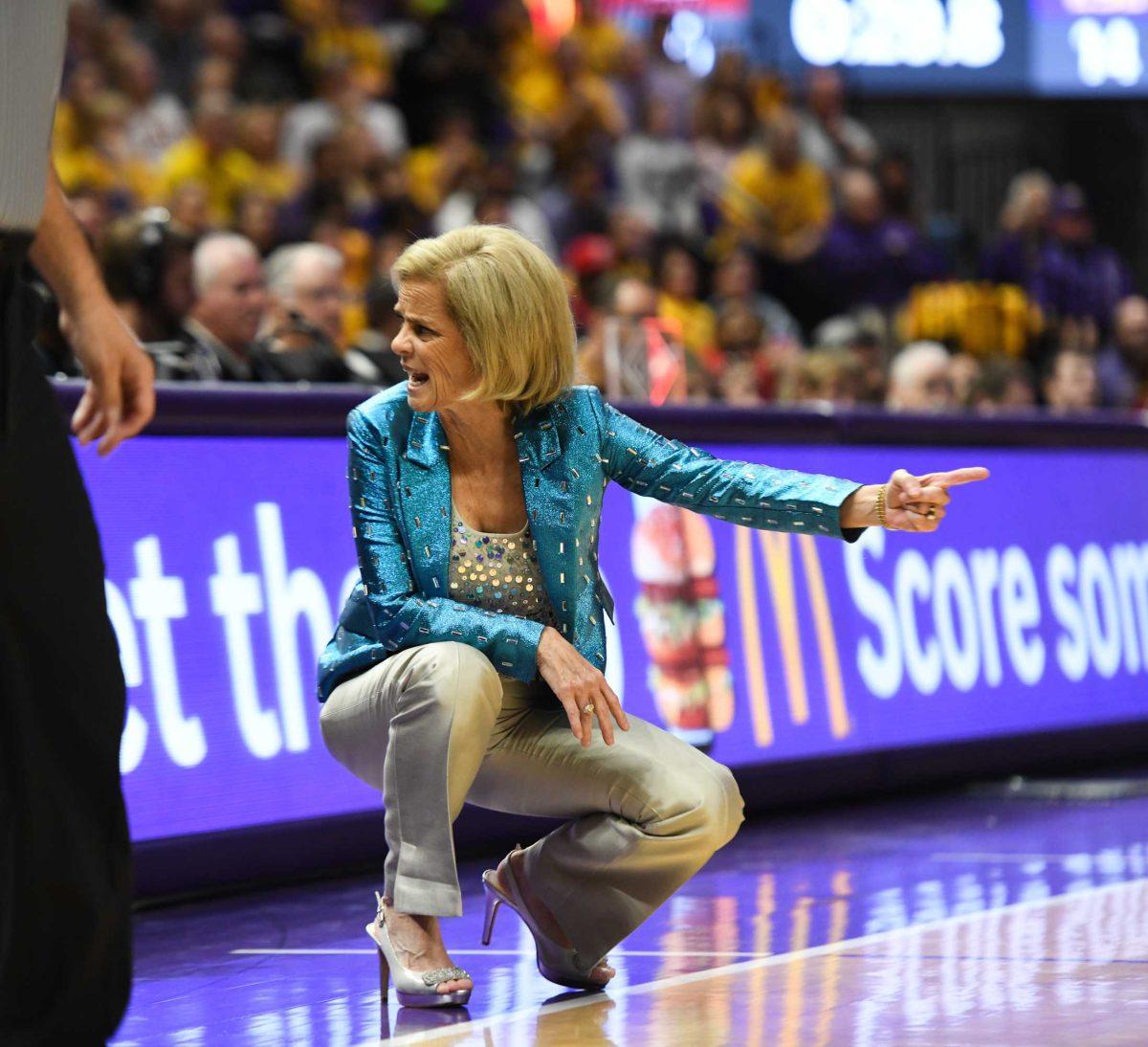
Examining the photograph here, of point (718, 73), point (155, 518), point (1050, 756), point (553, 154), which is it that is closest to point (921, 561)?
point (1050, 756)

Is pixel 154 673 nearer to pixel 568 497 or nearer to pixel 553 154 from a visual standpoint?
pixel 568 497

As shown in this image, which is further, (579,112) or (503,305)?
(579,112)

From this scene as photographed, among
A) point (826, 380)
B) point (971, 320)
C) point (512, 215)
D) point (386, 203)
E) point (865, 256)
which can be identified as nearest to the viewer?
point (826, 380)

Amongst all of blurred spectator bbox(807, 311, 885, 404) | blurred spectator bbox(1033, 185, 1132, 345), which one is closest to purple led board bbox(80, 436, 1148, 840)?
blurred spectator bbox(807, 311, 885, 404)

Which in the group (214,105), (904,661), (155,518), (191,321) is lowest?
(904,661)

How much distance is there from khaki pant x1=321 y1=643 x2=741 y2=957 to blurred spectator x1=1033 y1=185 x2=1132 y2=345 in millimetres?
10931

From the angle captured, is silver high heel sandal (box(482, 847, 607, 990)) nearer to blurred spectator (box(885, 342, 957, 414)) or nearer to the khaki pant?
the khaki pant

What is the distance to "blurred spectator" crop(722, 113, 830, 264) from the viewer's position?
14117 mm

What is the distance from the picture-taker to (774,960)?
4312 millimetres

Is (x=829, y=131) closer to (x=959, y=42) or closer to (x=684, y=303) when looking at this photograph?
(x=959, y=42)

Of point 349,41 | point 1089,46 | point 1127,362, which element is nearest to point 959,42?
point 1089,46

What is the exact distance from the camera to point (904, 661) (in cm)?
714

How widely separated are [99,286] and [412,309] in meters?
1.33

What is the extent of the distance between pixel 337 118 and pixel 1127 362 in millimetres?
5306
